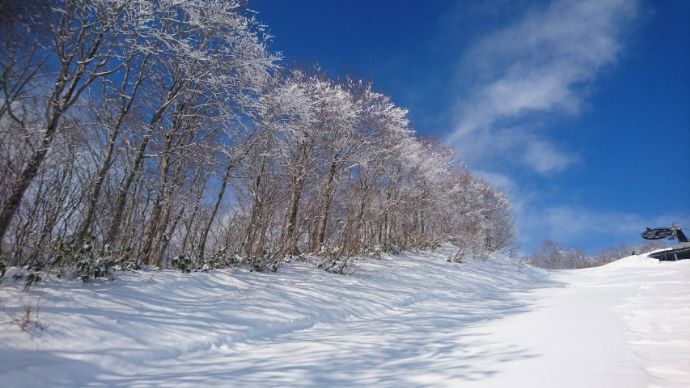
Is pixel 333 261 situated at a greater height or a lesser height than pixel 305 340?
greater

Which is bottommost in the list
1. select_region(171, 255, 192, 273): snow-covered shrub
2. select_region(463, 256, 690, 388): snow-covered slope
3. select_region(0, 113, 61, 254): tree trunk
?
select_region(463, 256, 690, 388): snow-covered slope

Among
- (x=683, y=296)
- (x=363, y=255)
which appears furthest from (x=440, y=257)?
(x=683, y=296)

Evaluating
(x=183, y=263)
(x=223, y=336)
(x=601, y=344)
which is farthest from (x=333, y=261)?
(x=601, y=344)

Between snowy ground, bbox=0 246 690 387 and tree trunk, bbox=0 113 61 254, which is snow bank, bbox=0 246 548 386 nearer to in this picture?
snowy ground, bbox=0 246 690 387

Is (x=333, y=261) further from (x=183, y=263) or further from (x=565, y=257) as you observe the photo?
(x=565, y=257)

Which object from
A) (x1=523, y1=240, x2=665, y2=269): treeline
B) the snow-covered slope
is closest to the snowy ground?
the snow-covered slope

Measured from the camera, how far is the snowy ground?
327 centimetres

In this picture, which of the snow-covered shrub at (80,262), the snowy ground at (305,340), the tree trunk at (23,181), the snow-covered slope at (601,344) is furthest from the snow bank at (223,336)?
the tree trunk at (23,181)

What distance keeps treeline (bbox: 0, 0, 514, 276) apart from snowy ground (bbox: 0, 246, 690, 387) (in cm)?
132

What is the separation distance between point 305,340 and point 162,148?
6.05 meters

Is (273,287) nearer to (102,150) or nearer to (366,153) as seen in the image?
(102,150)

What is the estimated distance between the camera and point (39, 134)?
5.21m

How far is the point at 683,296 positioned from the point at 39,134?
12102 millimetres

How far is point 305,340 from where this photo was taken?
4973 millimetres
